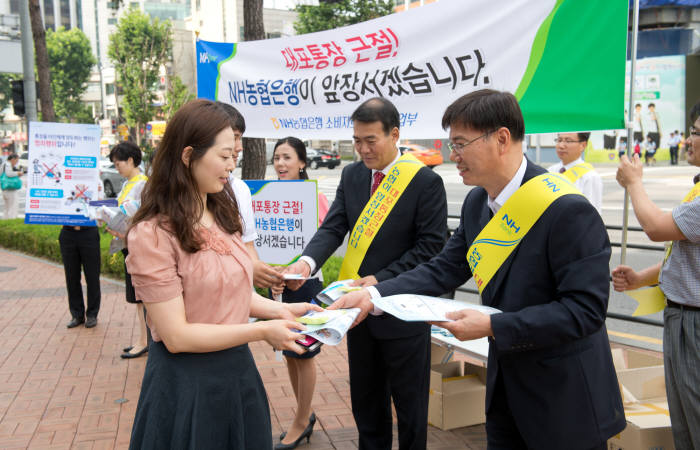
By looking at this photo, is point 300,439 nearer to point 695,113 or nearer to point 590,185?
point 695,113

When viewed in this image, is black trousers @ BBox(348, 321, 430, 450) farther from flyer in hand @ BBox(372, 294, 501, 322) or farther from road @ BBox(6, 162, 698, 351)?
road @ BBox(6, 162, 698, 351)

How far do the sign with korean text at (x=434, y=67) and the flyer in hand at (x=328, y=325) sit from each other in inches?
73.4

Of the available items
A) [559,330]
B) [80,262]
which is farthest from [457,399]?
[80,262]

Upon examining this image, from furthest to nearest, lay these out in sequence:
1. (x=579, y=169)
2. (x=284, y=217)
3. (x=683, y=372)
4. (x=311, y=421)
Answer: (x=579, y=169), (x=284, y=217), (x=311, y=421), (x=683, y=372)

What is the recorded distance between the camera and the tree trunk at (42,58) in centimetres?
1152

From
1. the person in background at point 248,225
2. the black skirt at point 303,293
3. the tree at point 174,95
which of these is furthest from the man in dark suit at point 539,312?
the tree at point 174,95

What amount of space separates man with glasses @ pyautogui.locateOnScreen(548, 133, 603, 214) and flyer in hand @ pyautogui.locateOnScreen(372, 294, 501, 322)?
3535 mm

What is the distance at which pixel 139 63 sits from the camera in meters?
25.2

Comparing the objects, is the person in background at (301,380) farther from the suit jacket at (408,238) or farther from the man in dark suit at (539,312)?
the man in dark suit at (539,312)

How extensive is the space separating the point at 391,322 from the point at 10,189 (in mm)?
14929

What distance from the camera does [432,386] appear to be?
3.88 m

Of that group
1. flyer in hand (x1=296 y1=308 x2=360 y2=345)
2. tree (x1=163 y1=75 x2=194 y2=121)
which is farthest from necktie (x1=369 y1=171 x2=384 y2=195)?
tree (x1=163 y1=75 x2=194 y2=121)

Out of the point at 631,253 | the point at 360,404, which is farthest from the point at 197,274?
the point at 631,253

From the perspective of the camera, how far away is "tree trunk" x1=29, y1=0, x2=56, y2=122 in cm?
1152
